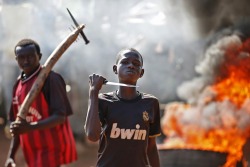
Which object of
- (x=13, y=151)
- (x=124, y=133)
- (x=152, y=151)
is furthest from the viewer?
(x=13, y=151)

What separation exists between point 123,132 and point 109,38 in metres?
9.15

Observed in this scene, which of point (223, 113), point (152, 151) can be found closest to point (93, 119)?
point (152, 151)

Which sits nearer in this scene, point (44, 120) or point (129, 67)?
point (129, 67)

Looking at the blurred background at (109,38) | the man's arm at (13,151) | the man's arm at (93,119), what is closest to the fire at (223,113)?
the blurred background at (109,38)

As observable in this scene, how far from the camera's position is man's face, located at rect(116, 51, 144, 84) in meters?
4.10

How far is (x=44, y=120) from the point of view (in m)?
4.92

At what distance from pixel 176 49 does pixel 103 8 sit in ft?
5.35

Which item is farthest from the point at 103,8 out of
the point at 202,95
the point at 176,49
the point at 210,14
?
the point at 202,95

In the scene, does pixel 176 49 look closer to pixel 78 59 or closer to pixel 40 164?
pixel 78 59

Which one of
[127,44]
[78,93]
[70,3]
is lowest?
A: [78,93]

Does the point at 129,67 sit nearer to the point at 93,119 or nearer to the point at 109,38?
the point at 93,119

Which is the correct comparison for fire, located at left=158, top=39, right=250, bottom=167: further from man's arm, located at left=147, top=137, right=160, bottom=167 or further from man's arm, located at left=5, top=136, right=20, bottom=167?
man's arm, located at left=147, top=137, right=160, bottom=167

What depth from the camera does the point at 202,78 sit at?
36.0 feet

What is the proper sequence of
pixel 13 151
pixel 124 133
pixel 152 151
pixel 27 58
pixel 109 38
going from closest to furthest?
pixel 124 133, pixel 152 151, pixel 27 58, pixel 13 151, pixel 109 38
